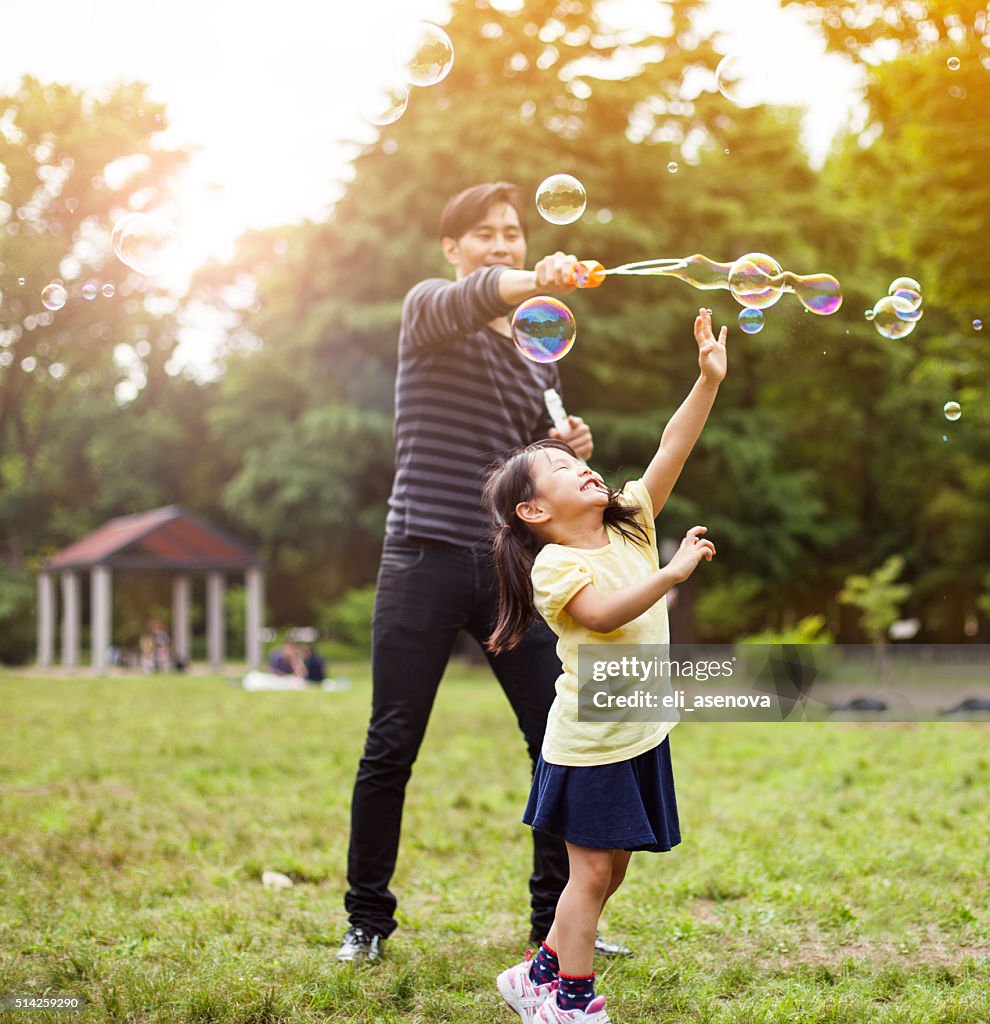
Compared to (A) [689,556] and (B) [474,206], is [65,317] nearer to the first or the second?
(B) [474,206]

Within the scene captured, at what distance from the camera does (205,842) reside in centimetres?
530

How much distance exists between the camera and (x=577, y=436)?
3.55m

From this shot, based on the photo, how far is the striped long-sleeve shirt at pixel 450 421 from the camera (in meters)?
3.60

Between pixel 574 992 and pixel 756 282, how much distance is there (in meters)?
1.97

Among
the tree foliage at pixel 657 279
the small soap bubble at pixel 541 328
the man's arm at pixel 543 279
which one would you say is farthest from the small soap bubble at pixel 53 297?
the tree foliage at pixel 657 279

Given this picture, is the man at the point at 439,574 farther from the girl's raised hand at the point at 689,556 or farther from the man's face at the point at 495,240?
the girl's raised hand at the point at 689,556

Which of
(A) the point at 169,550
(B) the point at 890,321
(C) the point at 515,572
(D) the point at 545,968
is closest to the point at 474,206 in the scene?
(C) the point at 515,572

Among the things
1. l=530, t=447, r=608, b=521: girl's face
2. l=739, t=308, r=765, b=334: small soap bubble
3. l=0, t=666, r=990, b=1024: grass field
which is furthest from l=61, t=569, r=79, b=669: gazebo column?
l=530, t=447, r=608, b=521: girl's face

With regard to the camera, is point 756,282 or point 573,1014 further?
point 756,282

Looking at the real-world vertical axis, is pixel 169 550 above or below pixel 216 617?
above

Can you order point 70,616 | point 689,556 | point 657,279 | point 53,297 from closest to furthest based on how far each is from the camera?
point 689,556 < point 53,297 < point 657,279 < point 70,616

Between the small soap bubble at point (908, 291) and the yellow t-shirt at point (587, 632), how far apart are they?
67.9 inches

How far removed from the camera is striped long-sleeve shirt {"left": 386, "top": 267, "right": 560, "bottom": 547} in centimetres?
360

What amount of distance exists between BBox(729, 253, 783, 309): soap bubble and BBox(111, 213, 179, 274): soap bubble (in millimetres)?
2861
